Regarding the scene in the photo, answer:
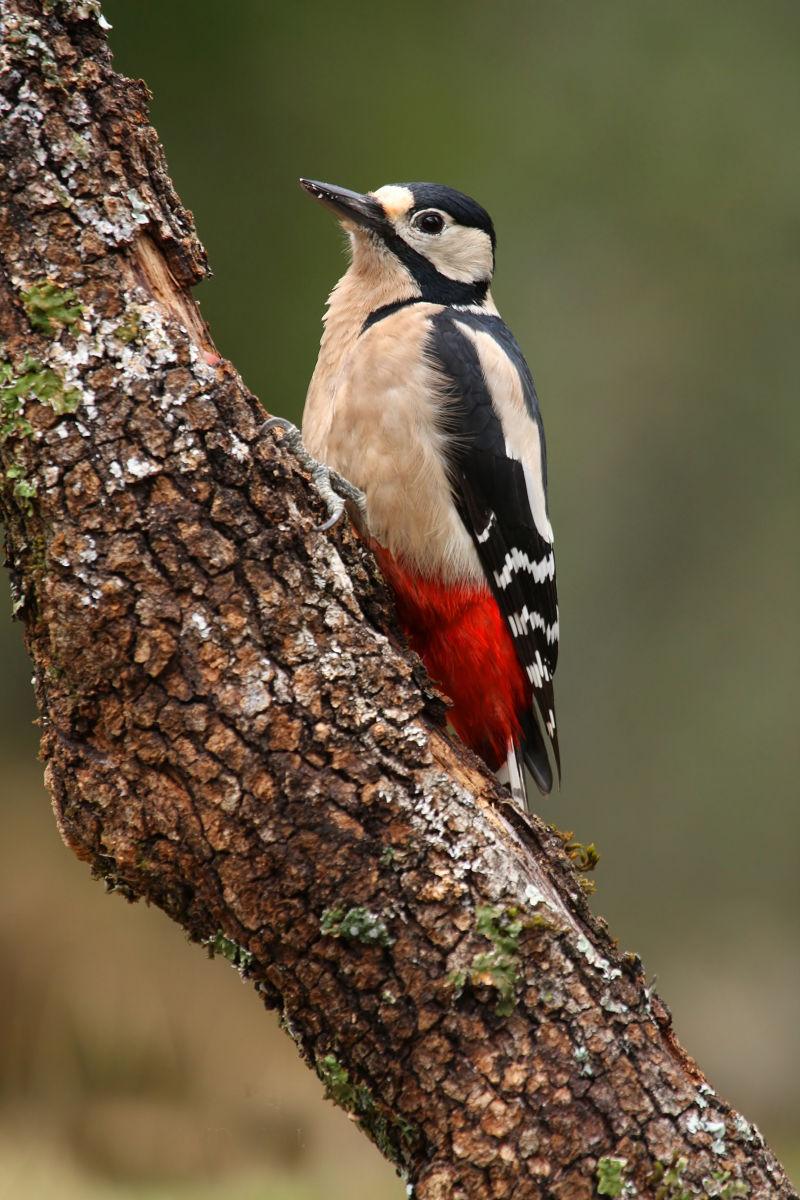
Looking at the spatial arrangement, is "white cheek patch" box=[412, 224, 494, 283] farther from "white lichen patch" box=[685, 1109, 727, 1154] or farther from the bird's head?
"white lichen patch" box=[685, 1109, 727, 1154]

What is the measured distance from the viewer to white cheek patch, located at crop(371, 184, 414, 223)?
3.30 m

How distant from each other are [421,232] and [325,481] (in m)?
1.17

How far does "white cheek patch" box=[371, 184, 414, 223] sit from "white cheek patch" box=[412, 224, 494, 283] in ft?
0.19

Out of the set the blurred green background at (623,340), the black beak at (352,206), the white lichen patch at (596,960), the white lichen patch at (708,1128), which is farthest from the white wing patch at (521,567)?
the blurred green background at (623,340)

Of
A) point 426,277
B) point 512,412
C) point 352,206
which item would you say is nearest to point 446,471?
point 512,412

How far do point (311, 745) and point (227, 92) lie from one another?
414 cm

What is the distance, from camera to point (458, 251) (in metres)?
3.42

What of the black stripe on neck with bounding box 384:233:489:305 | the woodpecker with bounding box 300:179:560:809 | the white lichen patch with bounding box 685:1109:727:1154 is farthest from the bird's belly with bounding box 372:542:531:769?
the white lichen patch with bounding box 685:1109:727:1154

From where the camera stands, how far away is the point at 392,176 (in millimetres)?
5242

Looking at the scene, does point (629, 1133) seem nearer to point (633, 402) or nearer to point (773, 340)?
point (633, 402)

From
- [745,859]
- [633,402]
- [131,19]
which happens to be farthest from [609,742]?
A: [131,19]

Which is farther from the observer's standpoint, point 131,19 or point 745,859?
point 745,859

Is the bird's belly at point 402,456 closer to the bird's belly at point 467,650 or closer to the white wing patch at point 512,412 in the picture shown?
the bird's belly at point 467,650

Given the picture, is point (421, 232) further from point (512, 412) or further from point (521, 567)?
point (521, 567)
